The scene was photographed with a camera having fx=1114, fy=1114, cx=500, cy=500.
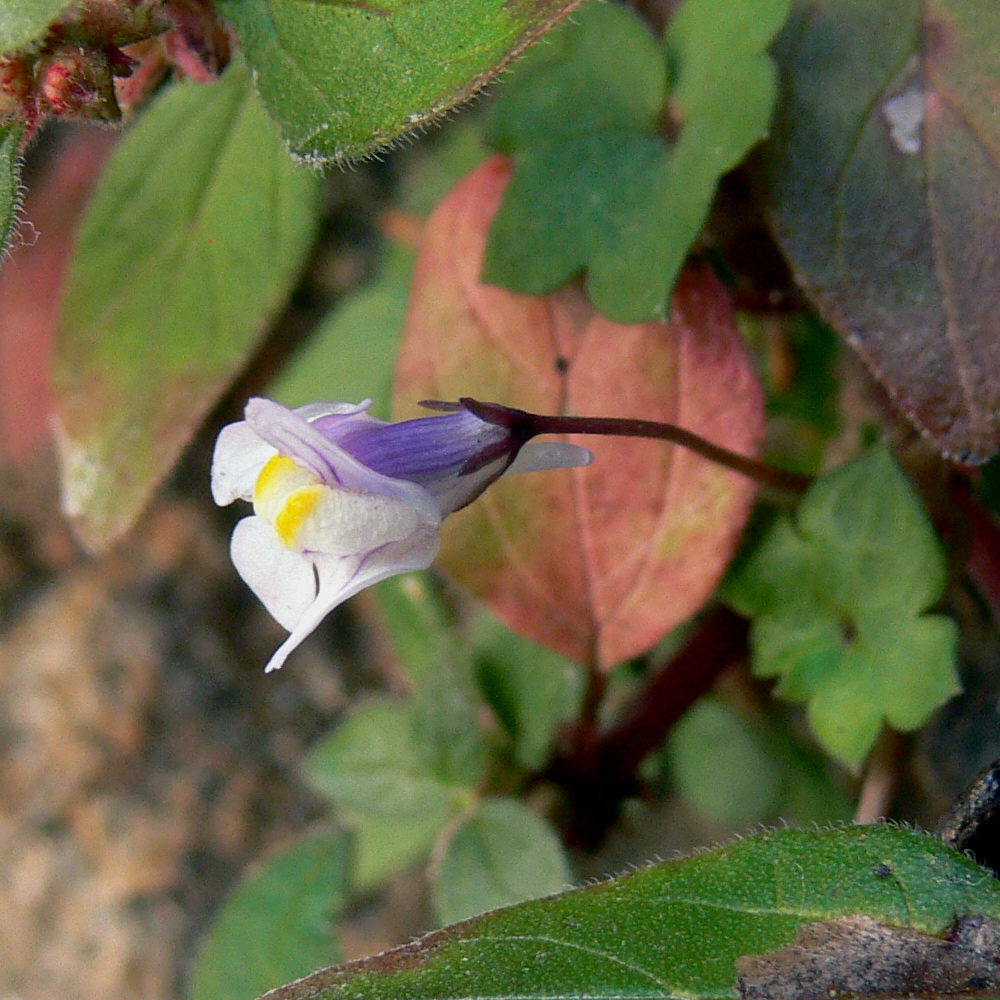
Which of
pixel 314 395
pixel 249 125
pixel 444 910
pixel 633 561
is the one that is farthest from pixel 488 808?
pixel 249 125

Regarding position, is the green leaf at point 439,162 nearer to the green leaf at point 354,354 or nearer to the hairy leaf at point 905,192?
the green leaf at point 354,354

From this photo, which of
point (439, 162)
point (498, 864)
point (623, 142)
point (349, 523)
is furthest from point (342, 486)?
point (439, 162)

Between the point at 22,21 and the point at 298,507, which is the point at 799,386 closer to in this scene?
the point at 298,507

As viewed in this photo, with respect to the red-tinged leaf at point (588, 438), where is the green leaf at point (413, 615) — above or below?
below

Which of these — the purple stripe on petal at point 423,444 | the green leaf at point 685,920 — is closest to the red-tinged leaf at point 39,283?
the purple stripe on petal at point 423,444

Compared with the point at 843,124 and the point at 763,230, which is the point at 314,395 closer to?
the point at 763,230

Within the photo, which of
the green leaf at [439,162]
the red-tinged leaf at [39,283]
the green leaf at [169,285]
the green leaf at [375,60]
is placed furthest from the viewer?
the red-tinged leaf at [39,283]
